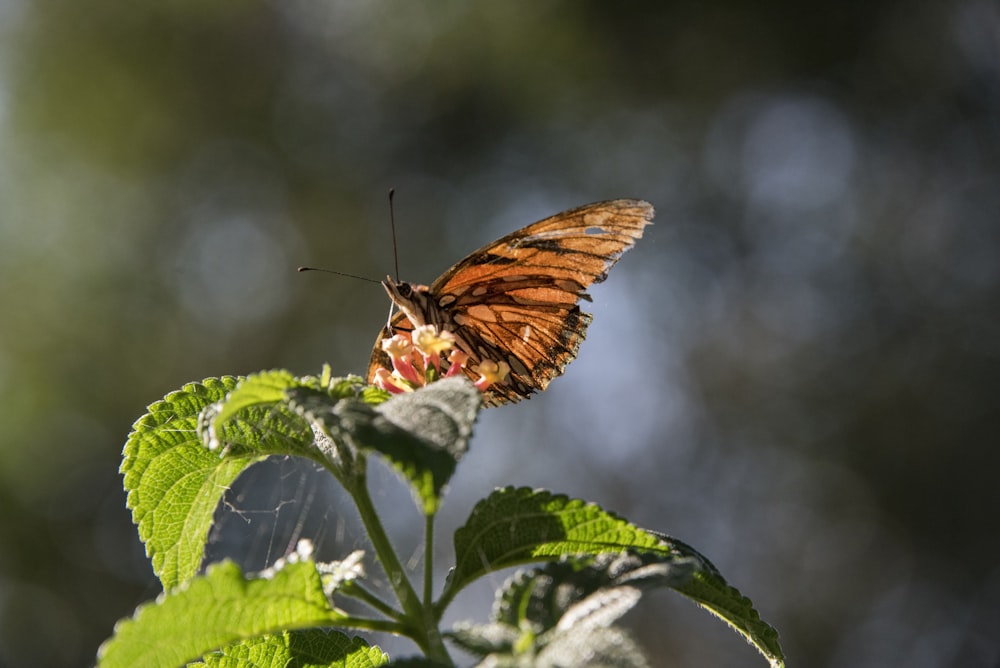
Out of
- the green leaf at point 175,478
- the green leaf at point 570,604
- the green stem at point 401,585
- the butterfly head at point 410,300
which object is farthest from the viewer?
the butterfly head at point 410,300

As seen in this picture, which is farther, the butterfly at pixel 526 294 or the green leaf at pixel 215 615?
the butterfly at pixel 526 294

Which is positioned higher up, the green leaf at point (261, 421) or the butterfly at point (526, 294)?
the butterfly at point (526, 294)

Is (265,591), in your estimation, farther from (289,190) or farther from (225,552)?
(289,190)

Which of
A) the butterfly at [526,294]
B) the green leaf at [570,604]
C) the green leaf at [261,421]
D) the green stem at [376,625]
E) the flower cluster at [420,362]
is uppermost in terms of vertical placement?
the butterfly at [526,294]

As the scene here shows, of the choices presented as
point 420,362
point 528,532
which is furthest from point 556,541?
point 420,362

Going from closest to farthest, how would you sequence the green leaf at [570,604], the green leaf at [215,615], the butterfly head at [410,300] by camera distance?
the green leaf at [570,604], the green leaf at [215,615], the butterfly head at [410,300]

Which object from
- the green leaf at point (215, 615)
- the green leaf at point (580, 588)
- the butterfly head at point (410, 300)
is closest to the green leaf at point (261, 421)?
the green leaf at point (215, 615)

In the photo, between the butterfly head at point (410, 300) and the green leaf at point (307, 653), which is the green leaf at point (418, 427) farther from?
the butterfly head at point (410, 300)
